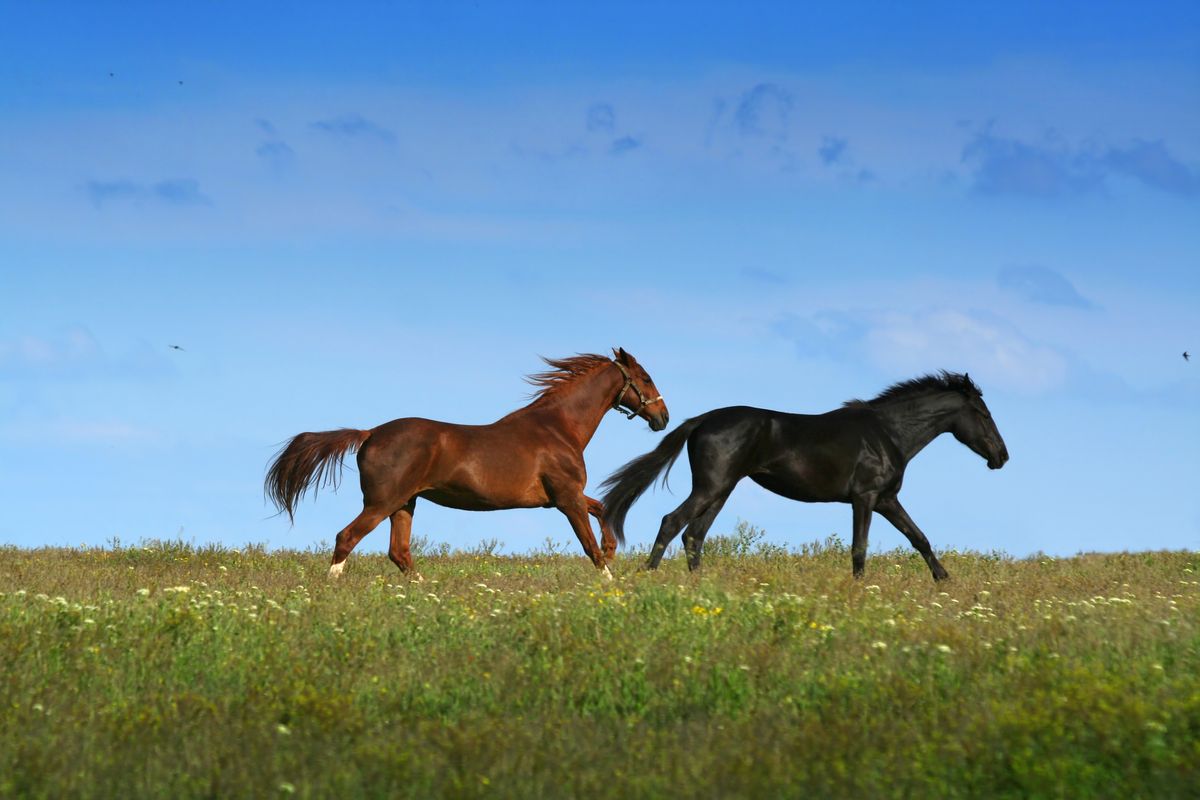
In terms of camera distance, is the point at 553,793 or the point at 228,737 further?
the point at 228,737

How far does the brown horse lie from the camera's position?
1394cm

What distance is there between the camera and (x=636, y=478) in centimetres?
1533

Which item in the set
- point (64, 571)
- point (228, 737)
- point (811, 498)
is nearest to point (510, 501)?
point (811, 498)

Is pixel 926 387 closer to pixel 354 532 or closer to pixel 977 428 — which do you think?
pixel 977 428

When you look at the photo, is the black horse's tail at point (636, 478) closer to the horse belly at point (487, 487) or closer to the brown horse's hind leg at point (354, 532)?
the horse belly at point (487, 487)

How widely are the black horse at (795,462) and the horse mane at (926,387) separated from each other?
0.06 meters

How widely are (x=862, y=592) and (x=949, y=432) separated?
5.52m

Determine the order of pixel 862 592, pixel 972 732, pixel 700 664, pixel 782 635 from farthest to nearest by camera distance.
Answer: pixel 862 592
pixel 782 635
pixel 700 664
pixel 972 732

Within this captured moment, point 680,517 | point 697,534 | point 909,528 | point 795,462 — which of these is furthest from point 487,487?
point 909,528

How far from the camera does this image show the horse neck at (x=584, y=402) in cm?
1515

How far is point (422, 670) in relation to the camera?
27.0ft

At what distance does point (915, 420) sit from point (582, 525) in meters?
4.62

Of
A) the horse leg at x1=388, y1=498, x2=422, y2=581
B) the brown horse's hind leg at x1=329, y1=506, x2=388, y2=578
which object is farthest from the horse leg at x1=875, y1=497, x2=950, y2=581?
the brown horse's hind leg at x1=329, y1=506, x2=388, y2=578

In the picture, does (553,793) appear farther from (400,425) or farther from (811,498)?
(811,498)
